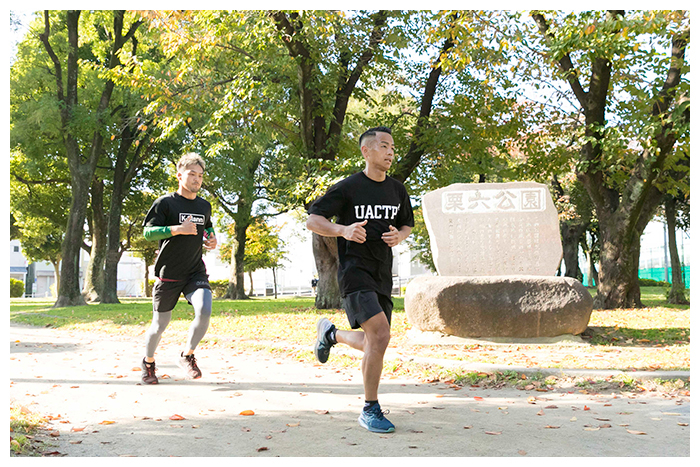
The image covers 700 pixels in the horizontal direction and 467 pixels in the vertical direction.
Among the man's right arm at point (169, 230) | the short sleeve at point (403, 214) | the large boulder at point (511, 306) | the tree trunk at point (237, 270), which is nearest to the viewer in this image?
the short sleeve at point (403, 214)

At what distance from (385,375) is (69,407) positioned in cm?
325

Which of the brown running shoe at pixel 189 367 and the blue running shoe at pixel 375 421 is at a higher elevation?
the brown running shoe at pixel 189 367

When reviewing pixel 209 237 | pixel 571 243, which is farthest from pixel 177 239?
pixel 571 243

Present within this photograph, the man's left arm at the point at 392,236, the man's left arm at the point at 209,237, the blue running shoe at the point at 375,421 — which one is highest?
the man's left arm at the point at 209,237

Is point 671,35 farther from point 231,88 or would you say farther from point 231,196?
point 231,196

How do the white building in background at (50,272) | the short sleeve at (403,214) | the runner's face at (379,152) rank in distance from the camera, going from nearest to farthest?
the runner's face at (379,152)
the short sleeve at (403,214)
the white building in background at (50,272)

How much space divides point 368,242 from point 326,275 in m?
13.0

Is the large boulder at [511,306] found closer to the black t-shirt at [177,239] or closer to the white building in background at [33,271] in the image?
the black t-shirt at [177,239]

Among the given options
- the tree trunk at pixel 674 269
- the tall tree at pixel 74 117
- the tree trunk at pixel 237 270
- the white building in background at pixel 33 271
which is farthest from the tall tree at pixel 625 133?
the white building in background at pixel 33 271

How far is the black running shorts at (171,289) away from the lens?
6.07m

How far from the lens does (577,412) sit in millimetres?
5031

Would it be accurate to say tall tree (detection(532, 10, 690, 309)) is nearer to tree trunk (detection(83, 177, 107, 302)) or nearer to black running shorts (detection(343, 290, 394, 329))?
black running shorts (detection(343, 290, 394, 329))

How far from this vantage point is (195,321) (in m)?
5.99

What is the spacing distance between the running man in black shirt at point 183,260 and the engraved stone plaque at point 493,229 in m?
4.99
